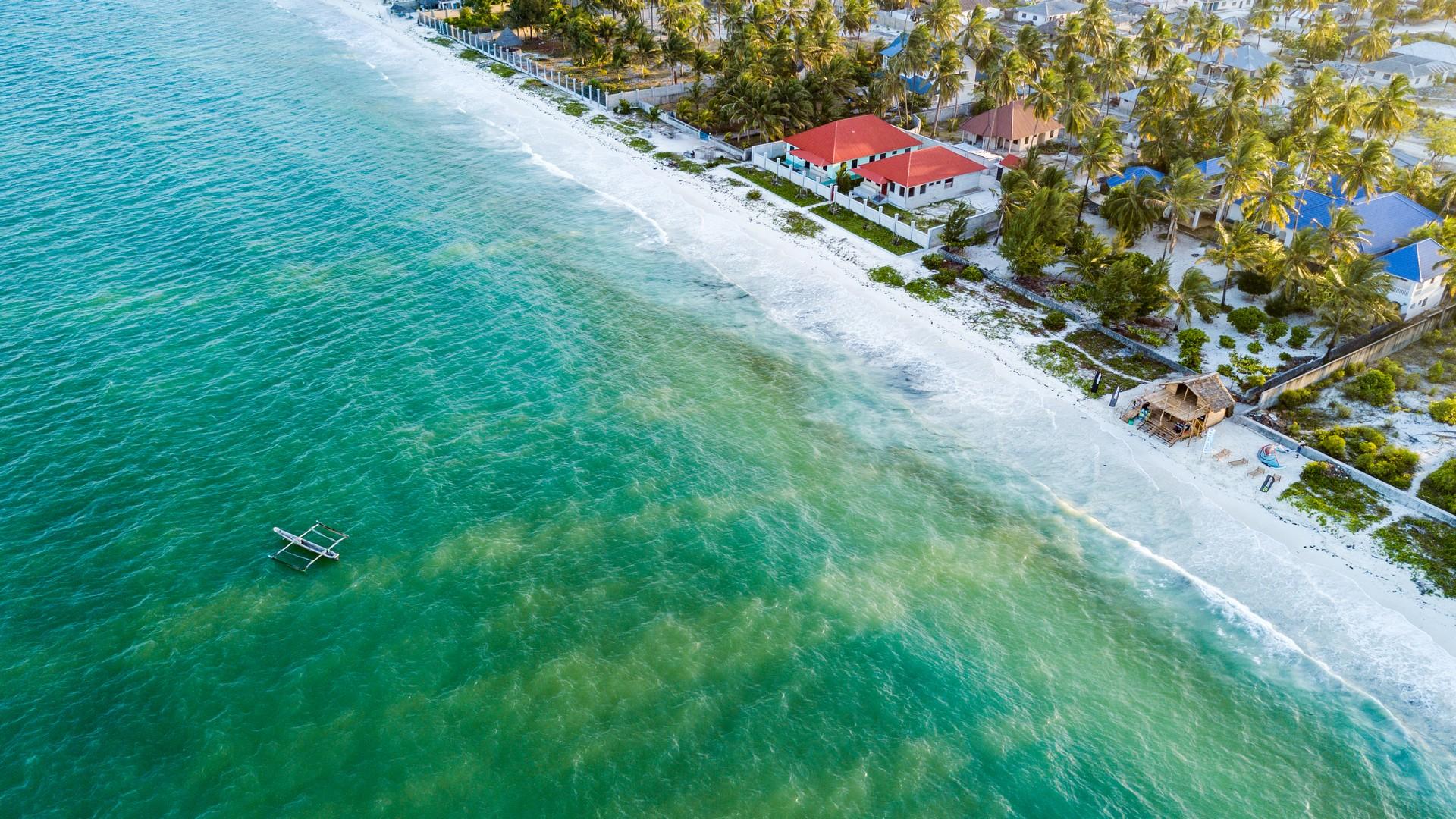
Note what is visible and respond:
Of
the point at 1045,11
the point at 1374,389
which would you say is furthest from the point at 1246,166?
the point at 1045,11

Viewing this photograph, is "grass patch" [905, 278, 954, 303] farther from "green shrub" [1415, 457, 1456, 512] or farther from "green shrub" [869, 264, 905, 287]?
"green shrub" [1415, 457, 1456, 512]

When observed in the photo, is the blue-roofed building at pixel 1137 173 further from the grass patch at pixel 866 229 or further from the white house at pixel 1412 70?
the white house at pixel 1412 70

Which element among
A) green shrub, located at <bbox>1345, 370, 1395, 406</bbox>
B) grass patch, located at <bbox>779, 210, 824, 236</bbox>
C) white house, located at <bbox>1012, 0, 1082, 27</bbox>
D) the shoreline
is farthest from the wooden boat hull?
white house, located at <bbox>1012, 0, 1082, 27</bbox>

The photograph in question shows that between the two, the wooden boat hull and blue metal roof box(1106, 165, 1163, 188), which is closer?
the wooden boat hull

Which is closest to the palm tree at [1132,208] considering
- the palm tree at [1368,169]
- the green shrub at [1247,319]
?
the green shrub at [1247,319]

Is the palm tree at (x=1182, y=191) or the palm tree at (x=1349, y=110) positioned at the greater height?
the palm tree at (x=1349, y=110)

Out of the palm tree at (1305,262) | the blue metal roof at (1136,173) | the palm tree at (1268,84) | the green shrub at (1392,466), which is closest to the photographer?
the green shrub at (1392,466)

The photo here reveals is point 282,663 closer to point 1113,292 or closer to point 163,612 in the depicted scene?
point 163,612

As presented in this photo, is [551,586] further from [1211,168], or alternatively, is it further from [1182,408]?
[1211,168]
